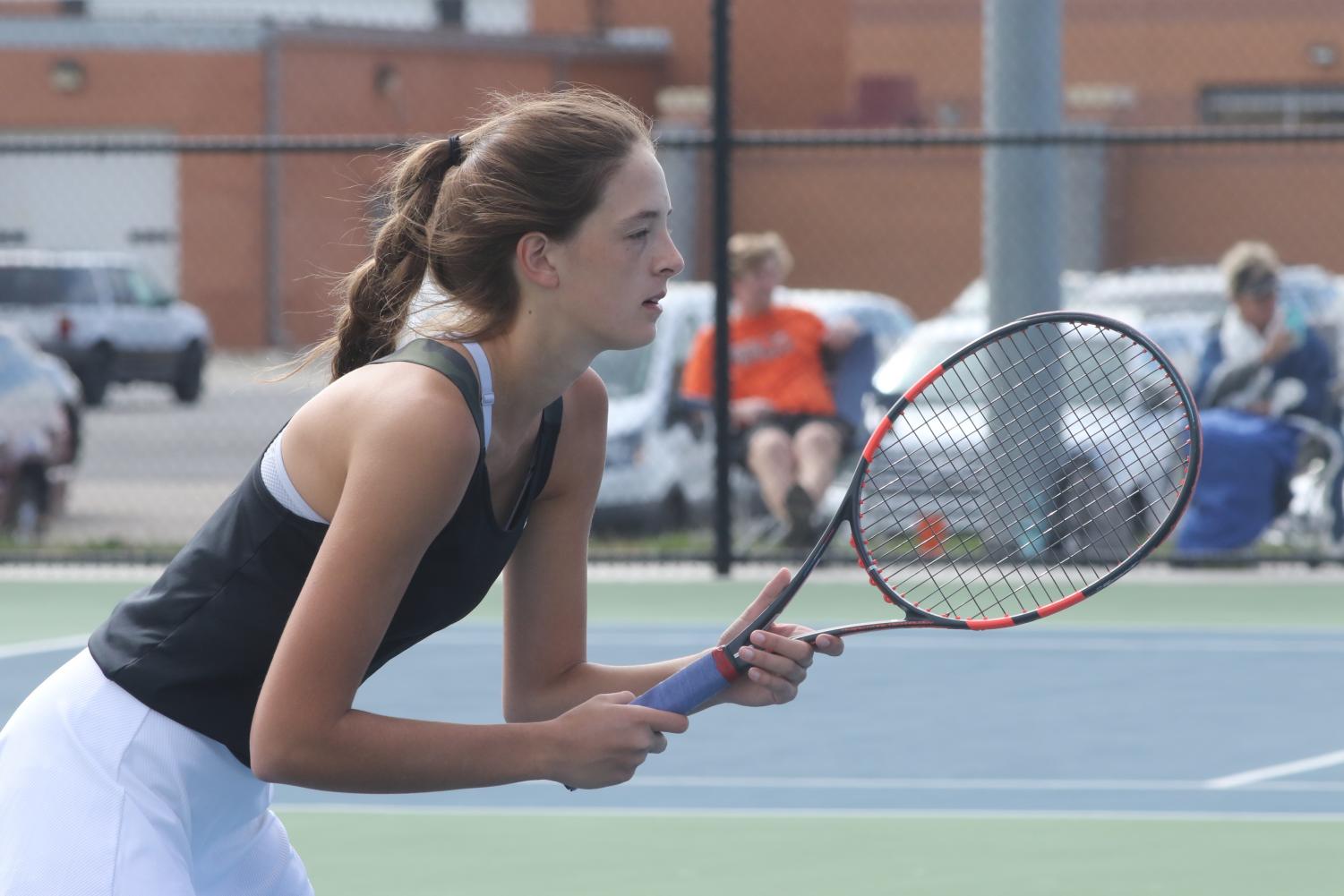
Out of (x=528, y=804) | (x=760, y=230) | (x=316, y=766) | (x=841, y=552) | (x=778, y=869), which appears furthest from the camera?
(x=760, y=230)

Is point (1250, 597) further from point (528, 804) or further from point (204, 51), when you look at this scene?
point (204, 51)

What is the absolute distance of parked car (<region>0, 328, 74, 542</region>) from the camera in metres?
10.2

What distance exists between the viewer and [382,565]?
2.14 meters

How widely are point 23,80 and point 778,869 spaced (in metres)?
23.1

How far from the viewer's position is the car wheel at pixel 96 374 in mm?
20078

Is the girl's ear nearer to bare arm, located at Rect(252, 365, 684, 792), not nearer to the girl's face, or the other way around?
the girl's face

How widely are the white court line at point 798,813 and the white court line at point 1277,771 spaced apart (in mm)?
303

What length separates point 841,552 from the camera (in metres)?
9.21

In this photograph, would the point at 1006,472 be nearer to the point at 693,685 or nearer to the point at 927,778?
the point at 693,685

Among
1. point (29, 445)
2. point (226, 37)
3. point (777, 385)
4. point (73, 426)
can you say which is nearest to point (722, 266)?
point (777, 385)

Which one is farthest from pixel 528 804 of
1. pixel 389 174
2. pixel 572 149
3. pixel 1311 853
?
pixel 572 149

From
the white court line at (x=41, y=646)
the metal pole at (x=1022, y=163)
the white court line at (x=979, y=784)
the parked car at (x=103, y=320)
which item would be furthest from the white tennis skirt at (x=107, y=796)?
the parked car at (x=103, y=320)

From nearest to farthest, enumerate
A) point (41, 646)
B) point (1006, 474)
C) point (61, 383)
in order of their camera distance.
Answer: point (1006, 474) < point (41, 646) < point (61, 383)

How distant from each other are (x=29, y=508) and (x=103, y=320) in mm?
10300
